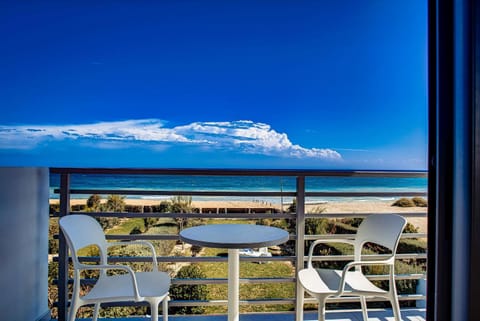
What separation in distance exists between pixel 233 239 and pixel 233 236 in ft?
0.25

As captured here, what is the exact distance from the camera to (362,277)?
75.7 inches

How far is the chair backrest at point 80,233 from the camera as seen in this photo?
1.60 meters

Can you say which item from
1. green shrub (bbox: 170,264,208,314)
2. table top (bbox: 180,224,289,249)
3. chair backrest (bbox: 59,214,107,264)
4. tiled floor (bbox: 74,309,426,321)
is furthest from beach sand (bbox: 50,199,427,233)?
table top (bbox: 180,224,289,249)

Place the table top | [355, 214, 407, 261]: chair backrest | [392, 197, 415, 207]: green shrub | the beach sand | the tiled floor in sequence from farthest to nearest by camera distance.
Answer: the beach sand, [392, 197, 415, 207]: green shrub, the tiled floor, [355, 214, 407, 261]: chair backrest, the table top

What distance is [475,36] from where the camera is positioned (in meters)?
0.71

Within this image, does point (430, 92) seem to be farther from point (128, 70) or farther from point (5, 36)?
point (5, 36)

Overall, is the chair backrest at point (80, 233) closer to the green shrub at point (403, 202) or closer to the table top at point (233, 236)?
the table top at point (233, 236)

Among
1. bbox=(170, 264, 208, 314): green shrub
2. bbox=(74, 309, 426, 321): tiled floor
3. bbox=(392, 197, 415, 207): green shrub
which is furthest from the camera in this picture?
bbox=(392, 197, 415, 207): green shrub

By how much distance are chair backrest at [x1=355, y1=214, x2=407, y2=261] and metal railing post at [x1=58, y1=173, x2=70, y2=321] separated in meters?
2.06

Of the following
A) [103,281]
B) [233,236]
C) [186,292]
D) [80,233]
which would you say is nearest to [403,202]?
[186,292]

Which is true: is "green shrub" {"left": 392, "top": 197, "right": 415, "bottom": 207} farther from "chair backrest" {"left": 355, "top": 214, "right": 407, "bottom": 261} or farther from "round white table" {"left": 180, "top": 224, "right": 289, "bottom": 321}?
"round white table" {"left": 180, "top": 224, "right": 289, "bottom": 321}

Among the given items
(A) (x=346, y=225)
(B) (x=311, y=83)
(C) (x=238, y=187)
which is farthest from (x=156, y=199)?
(B) (x=311, y=83)

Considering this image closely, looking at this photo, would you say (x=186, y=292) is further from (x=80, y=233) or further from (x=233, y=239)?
(x=233, y=239)

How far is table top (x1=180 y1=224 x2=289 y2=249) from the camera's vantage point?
150 centimetres
